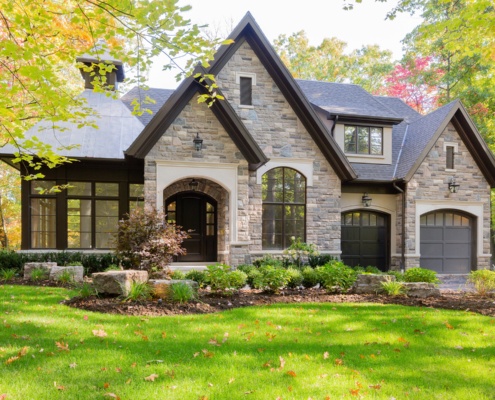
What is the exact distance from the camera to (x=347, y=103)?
16.3 meters

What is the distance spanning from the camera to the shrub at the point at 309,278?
10.2m

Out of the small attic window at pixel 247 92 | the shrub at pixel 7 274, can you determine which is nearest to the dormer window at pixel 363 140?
the small attic window at pixel 247 92

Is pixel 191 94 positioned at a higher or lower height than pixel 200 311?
higher

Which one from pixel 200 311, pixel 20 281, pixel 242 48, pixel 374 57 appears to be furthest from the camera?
pixel 374 57

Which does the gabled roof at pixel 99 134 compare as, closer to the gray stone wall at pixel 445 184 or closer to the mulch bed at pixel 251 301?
the mulch bed at pixel 251 301

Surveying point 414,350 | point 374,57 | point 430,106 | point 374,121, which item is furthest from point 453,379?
point 374,57

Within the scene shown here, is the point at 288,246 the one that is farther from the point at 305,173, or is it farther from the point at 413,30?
the point at 413,30

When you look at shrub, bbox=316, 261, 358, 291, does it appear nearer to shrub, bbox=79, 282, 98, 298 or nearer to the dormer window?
shrub, bbox=79, 282, 98, 298

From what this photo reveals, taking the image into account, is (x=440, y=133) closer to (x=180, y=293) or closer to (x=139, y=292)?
(x=180, y=293)

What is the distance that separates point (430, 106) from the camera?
1089 inches

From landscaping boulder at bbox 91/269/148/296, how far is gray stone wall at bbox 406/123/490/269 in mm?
10089

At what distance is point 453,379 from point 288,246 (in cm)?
940

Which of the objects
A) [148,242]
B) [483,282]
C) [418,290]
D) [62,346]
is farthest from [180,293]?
[483,282]

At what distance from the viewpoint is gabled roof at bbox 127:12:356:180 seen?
38.3ft
